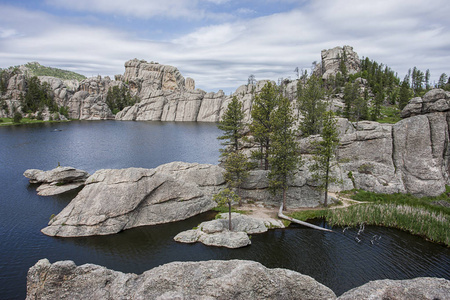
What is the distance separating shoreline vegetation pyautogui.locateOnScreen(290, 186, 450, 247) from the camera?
94.4 ft

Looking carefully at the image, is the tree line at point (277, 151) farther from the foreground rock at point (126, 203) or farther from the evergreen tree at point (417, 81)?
the evergreen tree at point (417, 81)

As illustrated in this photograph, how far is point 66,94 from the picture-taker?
513 ft

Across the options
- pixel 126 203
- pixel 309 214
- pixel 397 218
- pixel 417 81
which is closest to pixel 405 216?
pixel 397 218

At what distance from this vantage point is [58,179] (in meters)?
44.8

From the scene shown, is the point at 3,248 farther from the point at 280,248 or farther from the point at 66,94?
the point at 66,94

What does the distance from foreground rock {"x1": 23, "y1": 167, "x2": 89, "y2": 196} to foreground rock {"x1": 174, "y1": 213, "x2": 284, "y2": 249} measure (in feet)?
88.4

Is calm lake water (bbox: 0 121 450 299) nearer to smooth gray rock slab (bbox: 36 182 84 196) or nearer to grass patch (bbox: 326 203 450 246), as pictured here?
grass patch (bbox: 326 203 450 246)

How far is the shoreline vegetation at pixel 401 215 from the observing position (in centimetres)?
2877

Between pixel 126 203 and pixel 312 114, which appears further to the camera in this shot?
pixel 312 114

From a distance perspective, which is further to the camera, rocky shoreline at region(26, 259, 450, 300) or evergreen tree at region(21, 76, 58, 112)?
evergreen tree at region(21, 76, 58, 112)

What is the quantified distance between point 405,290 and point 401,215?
84.9ft

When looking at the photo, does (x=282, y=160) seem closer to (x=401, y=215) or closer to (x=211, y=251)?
(x=401, y=215)

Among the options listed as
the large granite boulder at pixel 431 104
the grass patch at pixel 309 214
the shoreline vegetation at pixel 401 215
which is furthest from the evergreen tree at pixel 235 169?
the large granite boulder at pixel 431 104

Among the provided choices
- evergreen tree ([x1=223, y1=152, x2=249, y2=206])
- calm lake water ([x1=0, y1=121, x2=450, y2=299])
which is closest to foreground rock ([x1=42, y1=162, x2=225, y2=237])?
calm lake water ([x1=0, y1=121, x2=450, y2=299])
